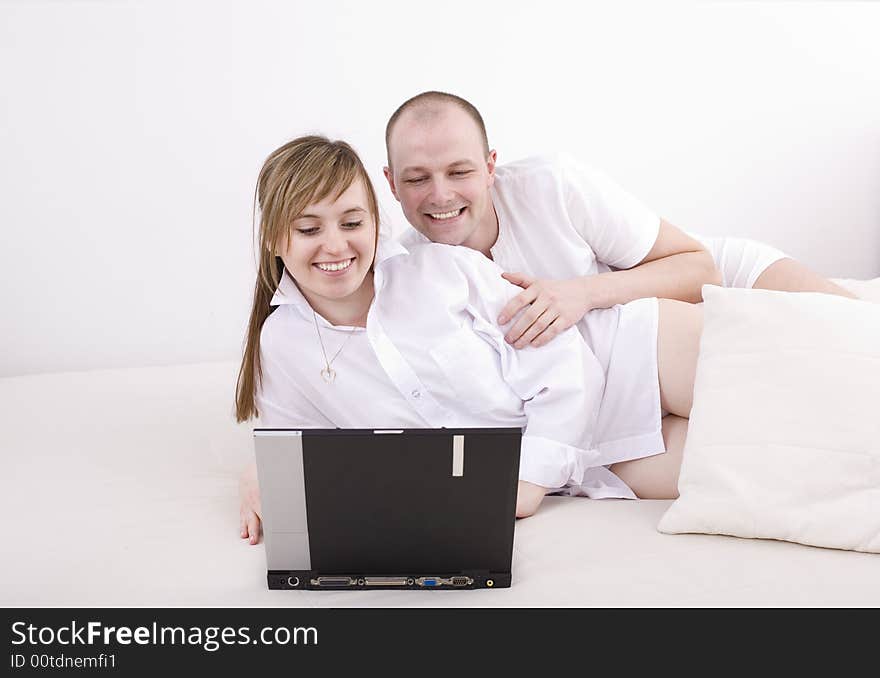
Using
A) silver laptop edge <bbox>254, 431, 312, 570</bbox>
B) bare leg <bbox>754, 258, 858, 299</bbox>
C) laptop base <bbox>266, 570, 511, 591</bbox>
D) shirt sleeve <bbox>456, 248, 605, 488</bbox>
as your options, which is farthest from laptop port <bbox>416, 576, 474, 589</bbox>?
bare leg <bbox>754, 258, 858, 299</bbox>

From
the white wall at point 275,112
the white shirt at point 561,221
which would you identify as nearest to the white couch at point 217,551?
the white shirt at point 561,221

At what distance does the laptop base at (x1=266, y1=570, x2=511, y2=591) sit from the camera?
43.5 inches

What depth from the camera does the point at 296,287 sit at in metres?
1.46

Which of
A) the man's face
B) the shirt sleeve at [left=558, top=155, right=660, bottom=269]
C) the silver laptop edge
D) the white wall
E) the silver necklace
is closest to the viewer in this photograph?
the silver laptop edge

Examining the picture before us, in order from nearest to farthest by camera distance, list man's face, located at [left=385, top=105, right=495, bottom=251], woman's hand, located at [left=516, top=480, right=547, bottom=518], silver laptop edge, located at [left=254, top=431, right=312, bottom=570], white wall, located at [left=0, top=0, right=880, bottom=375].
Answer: silver laptop edge, located at [left=254, top=431, right=312, bottom=570]
woman's hand, located at [left=516, top=480, right=547, bottom=518]
man's face, located at [left=385, top=105, right=495, bottom=251]
white wall, located at [left=0, top=0, right=880, bottom=375]

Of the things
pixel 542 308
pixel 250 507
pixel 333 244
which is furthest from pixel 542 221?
pixel 250 507

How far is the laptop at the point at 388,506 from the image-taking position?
41.4 inches

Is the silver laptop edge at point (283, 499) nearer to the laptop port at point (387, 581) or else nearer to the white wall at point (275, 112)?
the laptop port at point (387, 581)

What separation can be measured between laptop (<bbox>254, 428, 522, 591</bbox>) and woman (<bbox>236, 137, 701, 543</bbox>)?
213 millimetres

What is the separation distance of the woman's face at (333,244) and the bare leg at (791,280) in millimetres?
895

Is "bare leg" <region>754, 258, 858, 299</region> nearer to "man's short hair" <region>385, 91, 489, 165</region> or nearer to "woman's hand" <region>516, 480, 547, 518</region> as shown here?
"man's short hair" <region>385, 91, 489, 165</region>

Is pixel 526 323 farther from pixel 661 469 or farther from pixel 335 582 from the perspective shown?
pixel 335 582

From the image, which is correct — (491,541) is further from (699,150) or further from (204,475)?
(699,150)
